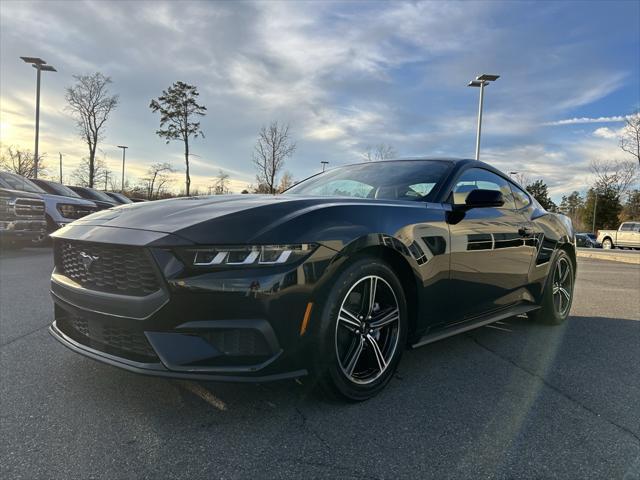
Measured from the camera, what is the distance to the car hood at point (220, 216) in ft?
6.73

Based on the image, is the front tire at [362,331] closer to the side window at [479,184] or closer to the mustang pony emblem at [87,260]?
the side window at [479,184]

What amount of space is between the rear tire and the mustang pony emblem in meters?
3.66

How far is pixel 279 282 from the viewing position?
2018mm

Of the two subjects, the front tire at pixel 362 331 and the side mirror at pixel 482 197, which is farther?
the side mirror at pixel 482 197

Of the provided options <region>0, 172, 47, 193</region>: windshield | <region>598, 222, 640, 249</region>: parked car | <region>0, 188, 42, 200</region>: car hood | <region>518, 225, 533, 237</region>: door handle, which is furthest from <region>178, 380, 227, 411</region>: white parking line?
<region>598, 222, 640, 249</region>: parked car

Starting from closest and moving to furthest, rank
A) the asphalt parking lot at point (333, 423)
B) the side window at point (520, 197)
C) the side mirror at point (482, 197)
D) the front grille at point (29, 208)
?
the asphalt parking lot at point (333, 423)
the side mirror at point (482, 197)
the side window at point (520, 197)
the front grille at point (29, 208)

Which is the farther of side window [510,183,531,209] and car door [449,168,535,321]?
side window [510,183,531,209]

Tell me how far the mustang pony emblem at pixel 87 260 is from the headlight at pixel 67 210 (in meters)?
8.88

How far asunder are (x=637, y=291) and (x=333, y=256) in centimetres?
659

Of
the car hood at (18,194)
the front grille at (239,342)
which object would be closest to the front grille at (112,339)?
the front grille at (239,342)

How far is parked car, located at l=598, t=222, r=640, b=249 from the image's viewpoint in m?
27.6

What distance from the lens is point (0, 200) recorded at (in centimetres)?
853

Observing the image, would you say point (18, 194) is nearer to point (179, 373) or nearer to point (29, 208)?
point (29, 208)

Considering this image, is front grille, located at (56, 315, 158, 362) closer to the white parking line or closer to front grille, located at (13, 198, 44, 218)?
the white parking line
